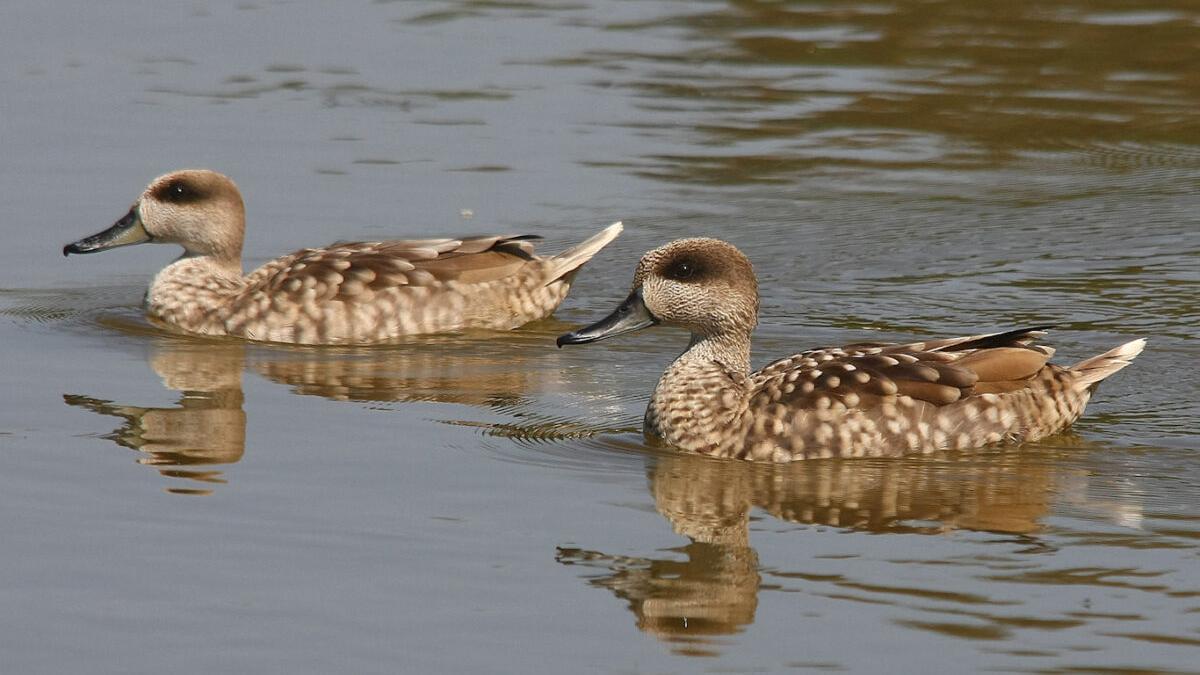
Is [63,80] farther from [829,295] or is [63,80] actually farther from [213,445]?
[213,445]

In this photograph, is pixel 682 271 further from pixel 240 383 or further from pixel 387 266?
pixel 387 266

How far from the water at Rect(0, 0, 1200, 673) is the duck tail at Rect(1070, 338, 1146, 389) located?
0.27 meters

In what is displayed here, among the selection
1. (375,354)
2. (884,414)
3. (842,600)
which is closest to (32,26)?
(375,354)

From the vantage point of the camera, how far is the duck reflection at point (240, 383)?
9891 millimetres

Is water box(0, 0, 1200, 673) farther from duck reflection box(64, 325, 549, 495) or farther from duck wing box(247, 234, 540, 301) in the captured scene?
duck wing box(247, 234, 540, 301)

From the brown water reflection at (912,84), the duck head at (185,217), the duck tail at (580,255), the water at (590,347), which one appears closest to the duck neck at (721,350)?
the water at (590,347)

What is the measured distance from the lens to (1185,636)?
7.22 meters

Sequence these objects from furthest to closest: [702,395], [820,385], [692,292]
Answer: [692,292], [702,395], [820,385]

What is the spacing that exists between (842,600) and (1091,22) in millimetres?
14266

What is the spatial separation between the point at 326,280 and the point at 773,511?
4.55m

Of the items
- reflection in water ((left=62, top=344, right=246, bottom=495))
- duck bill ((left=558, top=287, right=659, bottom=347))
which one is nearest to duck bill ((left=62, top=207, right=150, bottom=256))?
reflection in water ((left=62, top=344, right=246, bottom=495))

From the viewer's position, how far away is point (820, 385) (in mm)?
9938

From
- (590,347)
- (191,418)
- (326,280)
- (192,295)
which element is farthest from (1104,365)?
(192,295)

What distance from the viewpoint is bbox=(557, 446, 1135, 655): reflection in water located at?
25.1ft
